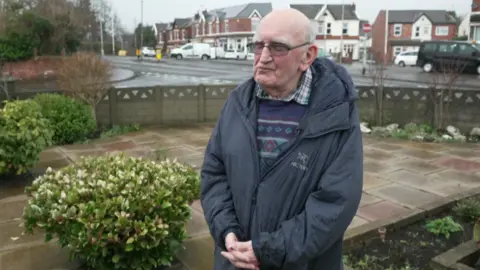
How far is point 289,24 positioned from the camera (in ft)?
6.26

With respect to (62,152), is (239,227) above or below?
above

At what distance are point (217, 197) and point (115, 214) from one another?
1.06 metres

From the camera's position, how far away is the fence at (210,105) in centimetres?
970

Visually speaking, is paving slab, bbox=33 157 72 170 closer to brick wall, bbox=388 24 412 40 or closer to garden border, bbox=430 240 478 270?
garden border, bbox=430 240 478 270

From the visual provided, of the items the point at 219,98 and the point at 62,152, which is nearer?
the point at 62,152

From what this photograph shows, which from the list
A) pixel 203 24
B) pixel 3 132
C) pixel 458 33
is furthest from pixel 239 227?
pixel 203 24

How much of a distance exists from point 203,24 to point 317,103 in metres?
71.9

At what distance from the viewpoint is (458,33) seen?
59.9 metres

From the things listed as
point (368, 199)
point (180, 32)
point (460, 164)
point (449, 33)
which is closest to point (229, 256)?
point (368, 199)

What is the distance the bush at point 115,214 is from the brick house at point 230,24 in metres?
54.2

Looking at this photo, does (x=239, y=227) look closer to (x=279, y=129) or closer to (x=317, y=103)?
(x=279, y=129)

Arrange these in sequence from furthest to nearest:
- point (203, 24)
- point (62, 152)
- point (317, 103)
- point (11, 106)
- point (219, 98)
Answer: point (203, 24) → point (219, 98) → point (62, 152) → point (11, 106) → point (317, 103)

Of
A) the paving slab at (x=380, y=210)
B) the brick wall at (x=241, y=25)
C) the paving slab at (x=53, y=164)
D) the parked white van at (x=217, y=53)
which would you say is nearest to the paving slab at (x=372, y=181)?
the paving slab at (x=380, y=210)

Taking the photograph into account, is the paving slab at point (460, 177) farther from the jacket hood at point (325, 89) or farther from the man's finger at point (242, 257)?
the man's finger at point (242, 257)
